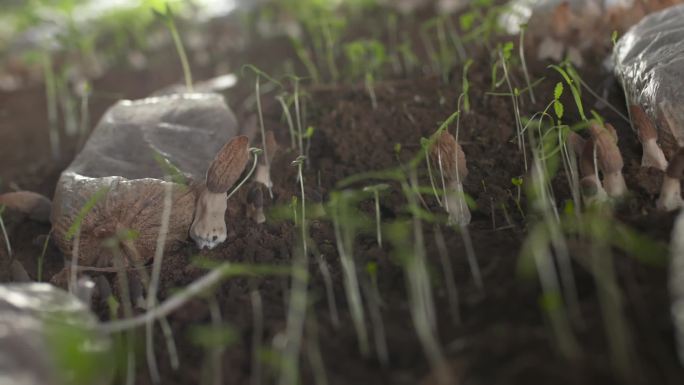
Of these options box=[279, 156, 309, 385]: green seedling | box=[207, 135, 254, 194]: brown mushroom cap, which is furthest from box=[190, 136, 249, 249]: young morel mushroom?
box=[279, 156, 309, 385]: green seedling

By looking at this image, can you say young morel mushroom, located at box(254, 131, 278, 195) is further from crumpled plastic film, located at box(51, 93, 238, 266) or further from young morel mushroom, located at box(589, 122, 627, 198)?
young morel mushroom, located at box(589, 122, 627, 198)

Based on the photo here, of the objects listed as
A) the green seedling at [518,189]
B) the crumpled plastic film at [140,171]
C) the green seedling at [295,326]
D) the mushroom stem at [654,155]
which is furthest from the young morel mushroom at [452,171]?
the crumpled plastic film at [140,171]

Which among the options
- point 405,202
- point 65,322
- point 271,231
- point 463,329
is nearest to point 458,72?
point 405,202

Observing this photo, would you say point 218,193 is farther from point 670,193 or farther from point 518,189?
point 670,193

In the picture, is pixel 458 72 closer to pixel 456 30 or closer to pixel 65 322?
pixel 456 30

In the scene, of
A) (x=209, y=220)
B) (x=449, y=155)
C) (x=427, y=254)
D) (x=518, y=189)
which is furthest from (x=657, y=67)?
(x=209, y=220)
